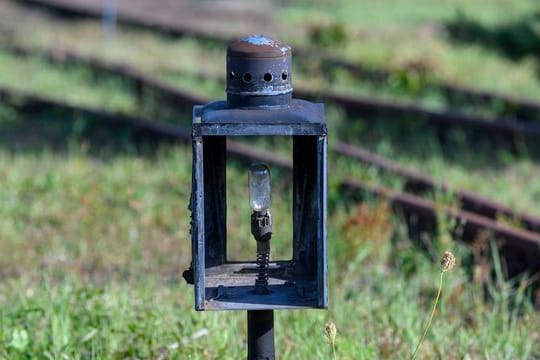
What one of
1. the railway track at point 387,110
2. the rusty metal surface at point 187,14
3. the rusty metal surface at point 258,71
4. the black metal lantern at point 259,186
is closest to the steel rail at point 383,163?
the railway track at point 387,110

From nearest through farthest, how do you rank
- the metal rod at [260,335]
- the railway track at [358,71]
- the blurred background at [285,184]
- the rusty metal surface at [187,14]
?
1. the metal rod at [260,335]
2. the blurred background at [285,184]
3. the railway track at [358,71]
4. the rusty metal surface at [187,14]

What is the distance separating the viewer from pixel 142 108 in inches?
401

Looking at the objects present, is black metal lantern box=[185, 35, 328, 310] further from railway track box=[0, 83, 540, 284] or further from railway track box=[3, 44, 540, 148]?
railway track box=[3, 44, 540, 148]

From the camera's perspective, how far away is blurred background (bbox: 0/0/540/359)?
196 inches

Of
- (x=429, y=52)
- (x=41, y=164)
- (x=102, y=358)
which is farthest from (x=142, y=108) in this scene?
(x=102, y=358)

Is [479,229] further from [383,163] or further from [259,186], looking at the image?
[259,186]

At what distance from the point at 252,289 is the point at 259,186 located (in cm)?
37

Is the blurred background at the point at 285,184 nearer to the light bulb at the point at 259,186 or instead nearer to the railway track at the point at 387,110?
the railway track at the point at 387,110

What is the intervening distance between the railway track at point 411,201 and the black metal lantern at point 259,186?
2.10 metres

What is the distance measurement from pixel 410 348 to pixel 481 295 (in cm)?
111

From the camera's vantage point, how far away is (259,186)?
3.85 metres

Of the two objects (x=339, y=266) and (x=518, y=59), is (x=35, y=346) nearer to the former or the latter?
(x=339, y=266)

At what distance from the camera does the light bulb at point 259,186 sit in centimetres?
382

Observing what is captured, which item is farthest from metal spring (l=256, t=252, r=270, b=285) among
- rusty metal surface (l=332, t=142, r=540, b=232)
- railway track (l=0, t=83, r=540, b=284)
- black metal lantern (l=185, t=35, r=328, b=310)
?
rusty metal surface (l=332, t=142, r=540, b=232)
